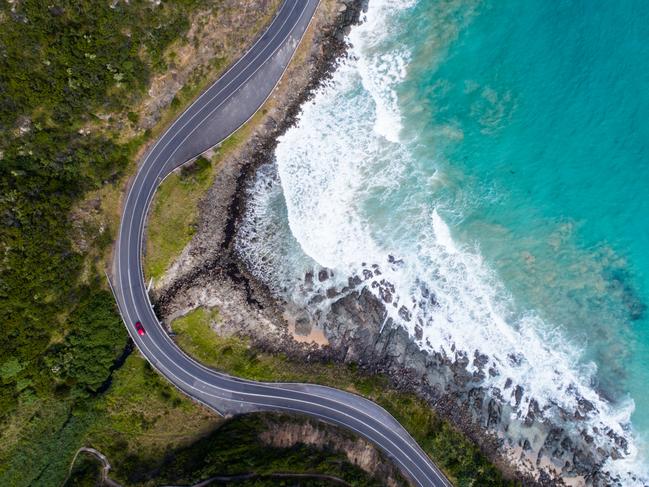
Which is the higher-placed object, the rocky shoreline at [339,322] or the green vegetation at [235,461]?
the rocky shoreline at [339,322]

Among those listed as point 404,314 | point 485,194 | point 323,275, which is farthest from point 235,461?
point 485,194

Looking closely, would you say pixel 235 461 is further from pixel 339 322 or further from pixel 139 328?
pixel 339 322

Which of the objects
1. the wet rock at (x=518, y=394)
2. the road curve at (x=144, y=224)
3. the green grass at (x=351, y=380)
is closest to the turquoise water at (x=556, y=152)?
the wet rock at (x=518, y=394)

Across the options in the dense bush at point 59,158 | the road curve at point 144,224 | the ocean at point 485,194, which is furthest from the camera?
the ocean at point 485,194

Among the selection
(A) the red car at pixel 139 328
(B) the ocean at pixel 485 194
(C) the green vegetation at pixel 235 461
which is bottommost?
(C) the green vegetation at pixel 235 461

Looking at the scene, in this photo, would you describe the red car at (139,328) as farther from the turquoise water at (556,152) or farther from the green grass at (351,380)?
the turquoise water at (556,152)

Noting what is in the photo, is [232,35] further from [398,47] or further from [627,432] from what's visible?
[627,432]

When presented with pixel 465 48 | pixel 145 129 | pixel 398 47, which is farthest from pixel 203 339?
pixel 465 48

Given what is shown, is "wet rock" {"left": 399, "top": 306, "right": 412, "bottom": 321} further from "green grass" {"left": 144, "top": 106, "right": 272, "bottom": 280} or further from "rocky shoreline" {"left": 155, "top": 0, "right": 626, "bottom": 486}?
"green grass" {"left": 144, "top": 106, "right": 272, "bottom": 280}
